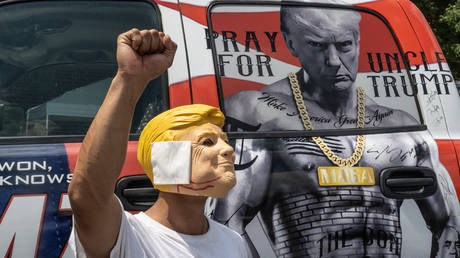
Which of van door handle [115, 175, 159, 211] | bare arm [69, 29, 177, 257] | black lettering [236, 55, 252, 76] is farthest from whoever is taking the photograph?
black lettering [236, 55, 252, 76]

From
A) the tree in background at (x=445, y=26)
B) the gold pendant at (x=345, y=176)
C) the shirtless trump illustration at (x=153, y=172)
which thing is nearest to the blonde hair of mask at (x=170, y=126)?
the shirtless trump illustration at (x=153, y=172)

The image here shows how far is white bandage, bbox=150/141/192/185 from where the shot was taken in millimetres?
1356

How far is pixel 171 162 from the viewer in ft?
4.51

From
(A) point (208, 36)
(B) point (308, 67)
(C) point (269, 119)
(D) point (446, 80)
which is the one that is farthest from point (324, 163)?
(D) point (446, 80)

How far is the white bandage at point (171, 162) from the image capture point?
1.36 metres

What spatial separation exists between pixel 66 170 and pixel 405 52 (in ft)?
5.14

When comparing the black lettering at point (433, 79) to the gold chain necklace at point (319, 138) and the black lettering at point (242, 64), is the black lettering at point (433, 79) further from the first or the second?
the black lettering at point (242, 64)

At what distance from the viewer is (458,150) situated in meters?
2.56

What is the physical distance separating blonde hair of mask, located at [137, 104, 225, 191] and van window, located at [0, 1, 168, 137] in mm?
879

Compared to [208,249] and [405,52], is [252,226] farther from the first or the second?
[405,52]

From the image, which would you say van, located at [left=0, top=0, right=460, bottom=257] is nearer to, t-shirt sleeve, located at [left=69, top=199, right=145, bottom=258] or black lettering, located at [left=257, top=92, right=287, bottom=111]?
black lettering, located at [left=257, top=92, right=287, bottom=111]

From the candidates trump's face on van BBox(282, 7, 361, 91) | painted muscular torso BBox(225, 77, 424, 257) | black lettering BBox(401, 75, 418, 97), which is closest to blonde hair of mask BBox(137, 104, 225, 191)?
painted muscular torso BBox(225, 77, 424, 257)

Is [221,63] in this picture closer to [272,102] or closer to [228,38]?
[228,38]

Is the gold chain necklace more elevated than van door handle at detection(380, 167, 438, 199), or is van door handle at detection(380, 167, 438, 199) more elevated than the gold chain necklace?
the gold chain necklace
